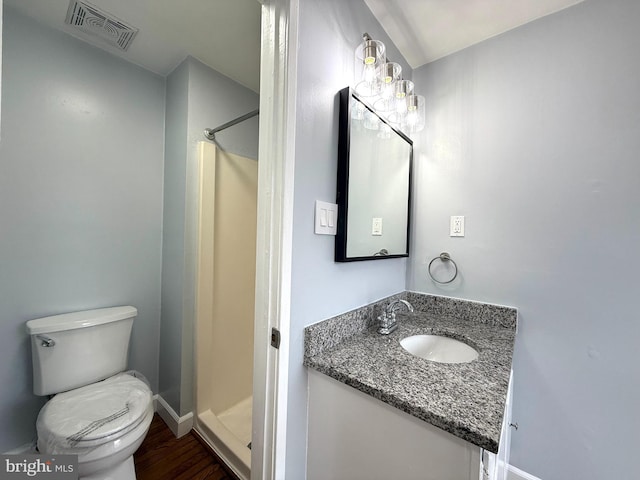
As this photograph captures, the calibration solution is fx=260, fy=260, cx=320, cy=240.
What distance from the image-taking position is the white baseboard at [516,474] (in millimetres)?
1241

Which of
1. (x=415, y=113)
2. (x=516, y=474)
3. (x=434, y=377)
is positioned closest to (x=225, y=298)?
(x=434, y=377)

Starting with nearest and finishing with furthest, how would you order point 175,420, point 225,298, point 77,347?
point 77,347 < point 175,420 < point 225,298

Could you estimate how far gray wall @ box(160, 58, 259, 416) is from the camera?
5.24 ft

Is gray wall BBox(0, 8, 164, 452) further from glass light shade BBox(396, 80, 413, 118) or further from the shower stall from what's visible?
glass light shade BBox(396, 80, 413, 118)

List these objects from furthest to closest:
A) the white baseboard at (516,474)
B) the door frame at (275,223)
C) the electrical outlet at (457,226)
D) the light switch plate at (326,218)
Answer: the electrical outlet at (457,226)
the white baseboard at (516,474)
the light switch plate at (326,218)
the door frame at (275,223)

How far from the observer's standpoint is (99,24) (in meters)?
1.37

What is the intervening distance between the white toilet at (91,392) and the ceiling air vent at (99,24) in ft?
5.03

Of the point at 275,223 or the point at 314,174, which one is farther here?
the point at 314,174

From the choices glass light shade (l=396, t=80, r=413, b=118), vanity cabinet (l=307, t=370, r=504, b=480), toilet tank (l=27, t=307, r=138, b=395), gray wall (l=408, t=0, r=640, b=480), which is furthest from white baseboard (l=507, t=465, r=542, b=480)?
toilet tank (l=27, t=307, r=138, b=395)

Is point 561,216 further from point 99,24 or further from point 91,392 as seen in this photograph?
point 99,24

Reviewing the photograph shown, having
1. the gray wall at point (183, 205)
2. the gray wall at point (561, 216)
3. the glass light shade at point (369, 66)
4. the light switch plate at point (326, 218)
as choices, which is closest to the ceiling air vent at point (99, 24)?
the gray wall at point (183, 205)

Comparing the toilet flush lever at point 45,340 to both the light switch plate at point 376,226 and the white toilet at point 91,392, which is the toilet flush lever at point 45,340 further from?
the light switch plate at point 376,226

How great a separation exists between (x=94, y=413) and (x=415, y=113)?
2.10m

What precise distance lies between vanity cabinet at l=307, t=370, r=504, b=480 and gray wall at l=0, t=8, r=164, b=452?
4.51 feet
